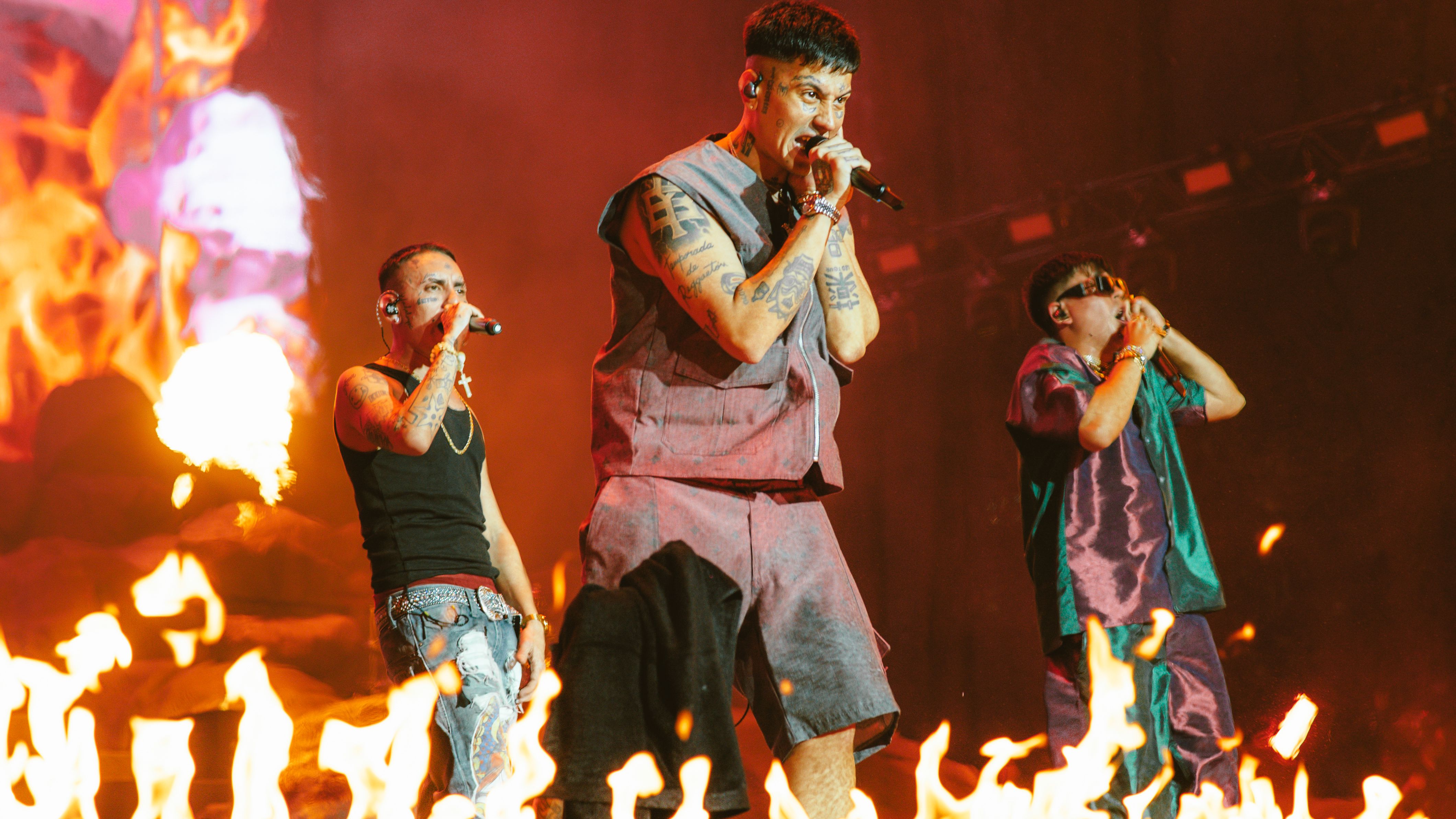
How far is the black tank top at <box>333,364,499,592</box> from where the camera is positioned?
2.32 m

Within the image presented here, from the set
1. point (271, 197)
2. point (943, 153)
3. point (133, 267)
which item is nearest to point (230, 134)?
point (271, 197)

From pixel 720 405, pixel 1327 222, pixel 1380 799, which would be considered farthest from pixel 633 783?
pixel 1327 222

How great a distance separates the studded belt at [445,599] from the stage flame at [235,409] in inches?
240

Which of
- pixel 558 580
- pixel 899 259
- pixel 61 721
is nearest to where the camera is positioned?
pixel 899 259

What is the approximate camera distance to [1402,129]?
3891 mm

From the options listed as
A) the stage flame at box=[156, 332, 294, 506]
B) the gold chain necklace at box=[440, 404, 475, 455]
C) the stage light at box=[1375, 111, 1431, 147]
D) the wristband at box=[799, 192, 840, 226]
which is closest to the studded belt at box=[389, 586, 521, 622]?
the gold chain necklace at box=[440, 404, 475, 455]

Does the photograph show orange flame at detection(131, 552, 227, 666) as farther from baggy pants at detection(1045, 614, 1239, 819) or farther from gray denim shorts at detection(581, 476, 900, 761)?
gray denim shorts at detection(581, 476, 900, 761)

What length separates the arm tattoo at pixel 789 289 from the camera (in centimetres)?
150

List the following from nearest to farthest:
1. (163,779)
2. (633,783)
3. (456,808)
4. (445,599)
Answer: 1. (633,783)
2. (456,808)
3. (445,599)
4. (163,779)

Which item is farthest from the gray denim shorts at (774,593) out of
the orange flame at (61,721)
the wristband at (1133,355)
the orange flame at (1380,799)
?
the orange flame at (1380,799)

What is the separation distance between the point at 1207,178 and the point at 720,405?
3607 mm

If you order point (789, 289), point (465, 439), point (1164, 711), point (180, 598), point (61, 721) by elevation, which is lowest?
point (1164, 711)

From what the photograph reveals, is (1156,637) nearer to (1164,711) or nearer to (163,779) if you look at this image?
(1164,711)

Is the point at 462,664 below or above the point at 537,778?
above
